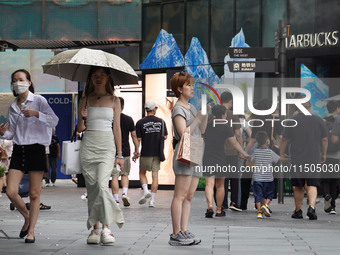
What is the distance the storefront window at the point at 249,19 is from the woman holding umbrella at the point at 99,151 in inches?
458

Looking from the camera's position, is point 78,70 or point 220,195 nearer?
point 78,70

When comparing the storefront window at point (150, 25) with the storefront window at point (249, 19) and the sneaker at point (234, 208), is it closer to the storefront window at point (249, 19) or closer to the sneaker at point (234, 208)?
the storefront window at point (249, 19)

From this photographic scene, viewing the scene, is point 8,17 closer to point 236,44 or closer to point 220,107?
point 236,44

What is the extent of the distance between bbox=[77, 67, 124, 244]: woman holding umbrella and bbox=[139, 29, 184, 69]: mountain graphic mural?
12783 mm

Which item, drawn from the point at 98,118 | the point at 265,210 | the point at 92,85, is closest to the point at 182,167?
the point at 98,118

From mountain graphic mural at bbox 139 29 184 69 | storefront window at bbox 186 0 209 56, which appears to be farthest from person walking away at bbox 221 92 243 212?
mountain graphic mural at bbox 139 29 184 69

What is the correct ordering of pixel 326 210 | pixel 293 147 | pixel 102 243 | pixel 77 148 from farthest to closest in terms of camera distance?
pixel 326 210
pixel 293 147
pixel 77 148
pixel 102 243

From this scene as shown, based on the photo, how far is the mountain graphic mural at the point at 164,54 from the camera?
2139 centimetres

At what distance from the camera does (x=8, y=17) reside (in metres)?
22.7

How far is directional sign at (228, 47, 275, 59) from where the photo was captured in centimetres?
1662

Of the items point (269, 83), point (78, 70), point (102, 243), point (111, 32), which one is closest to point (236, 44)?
point (269, 83)

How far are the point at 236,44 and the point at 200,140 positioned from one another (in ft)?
39.6

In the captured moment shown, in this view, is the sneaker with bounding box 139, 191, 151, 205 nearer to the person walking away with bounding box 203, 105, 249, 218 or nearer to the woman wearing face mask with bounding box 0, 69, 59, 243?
the person walking away with bounding box 203, 105, 249, 218

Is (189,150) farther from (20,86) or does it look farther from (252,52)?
(252,52)
